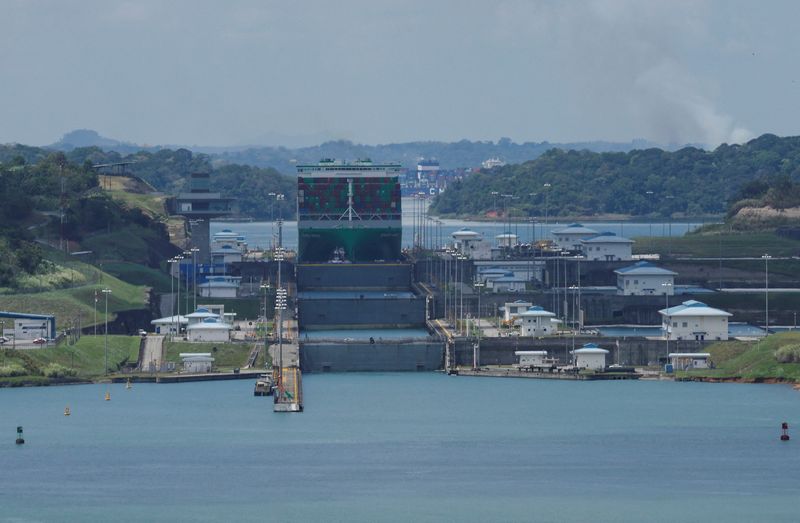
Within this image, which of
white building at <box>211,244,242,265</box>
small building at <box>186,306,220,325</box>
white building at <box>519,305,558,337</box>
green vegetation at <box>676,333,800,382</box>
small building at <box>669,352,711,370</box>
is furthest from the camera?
white building at <box>211,244,242,265</box>

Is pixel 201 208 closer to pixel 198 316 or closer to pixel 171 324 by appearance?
pixel 198 316

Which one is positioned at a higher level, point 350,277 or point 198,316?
point 350,277

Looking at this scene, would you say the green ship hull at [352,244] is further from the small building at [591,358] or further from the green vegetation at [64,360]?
the small building at [591,358]

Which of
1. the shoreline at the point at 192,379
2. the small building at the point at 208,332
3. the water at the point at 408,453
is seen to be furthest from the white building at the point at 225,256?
the water at the point at 408,453

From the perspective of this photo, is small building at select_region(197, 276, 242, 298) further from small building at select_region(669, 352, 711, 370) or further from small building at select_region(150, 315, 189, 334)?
small building at select_region(669, 352, 711, 370)

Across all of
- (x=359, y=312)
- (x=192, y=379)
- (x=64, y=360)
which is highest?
(x=359, y=312)

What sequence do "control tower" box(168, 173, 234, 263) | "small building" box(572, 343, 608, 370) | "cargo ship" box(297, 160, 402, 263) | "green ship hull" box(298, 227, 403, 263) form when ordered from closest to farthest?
"small building" box(572, 343, 608, 370) → "green ship hull" box(298, 227, 403, 263) → "cargo ship" box(297, 160, 402, 263) → "control tower" box(168, 173, 234, 263)

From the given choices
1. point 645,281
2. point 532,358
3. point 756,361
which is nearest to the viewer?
point 756,361

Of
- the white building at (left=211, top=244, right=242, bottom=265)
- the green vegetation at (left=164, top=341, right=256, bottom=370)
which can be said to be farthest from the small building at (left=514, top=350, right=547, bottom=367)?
the white building at (left=211, top=244, right=242, bottom=265)

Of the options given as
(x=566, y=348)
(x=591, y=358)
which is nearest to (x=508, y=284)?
(x=566, y=348)
